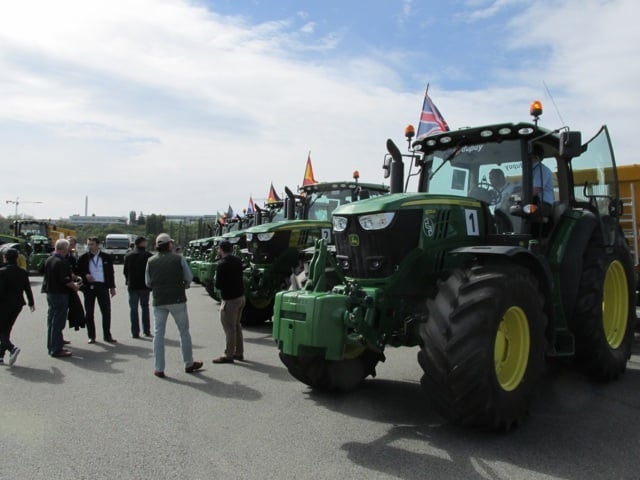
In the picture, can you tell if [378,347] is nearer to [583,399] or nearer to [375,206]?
[375,206]

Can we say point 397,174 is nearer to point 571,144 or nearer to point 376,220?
point 376,220

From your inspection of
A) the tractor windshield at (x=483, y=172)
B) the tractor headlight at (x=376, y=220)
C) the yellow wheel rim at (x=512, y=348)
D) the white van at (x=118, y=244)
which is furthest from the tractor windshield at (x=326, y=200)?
the white van at (x=118, y=244)

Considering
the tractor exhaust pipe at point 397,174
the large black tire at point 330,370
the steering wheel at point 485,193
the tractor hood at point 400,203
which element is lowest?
the large black tire at point 330,370

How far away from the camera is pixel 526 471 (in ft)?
13.2

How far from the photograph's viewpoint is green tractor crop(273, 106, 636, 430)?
454 centimetres

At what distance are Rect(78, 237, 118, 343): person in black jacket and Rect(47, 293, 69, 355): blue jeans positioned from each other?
3.54 ft

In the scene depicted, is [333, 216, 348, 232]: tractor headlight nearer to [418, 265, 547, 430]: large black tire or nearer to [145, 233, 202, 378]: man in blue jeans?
[418, 265, 547, 430]: large black tire

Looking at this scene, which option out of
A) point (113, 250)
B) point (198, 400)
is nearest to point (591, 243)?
point (198, 400)

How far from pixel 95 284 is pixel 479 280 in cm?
719

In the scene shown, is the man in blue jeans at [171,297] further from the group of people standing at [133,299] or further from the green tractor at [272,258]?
the green tractor at [272,258]

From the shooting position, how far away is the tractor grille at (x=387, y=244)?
5250 millimetres

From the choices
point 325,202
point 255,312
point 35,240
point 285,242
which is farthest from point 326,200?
point 35,240

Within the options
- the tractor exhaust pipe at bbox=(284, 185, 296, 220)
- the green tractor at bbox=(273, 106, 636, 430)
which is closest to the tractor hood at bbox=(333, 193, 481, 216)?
the green tractor at bbox=(273, 106, 636, 430)

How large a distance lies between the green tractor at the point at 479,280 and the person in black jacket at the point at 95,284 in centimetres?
505
